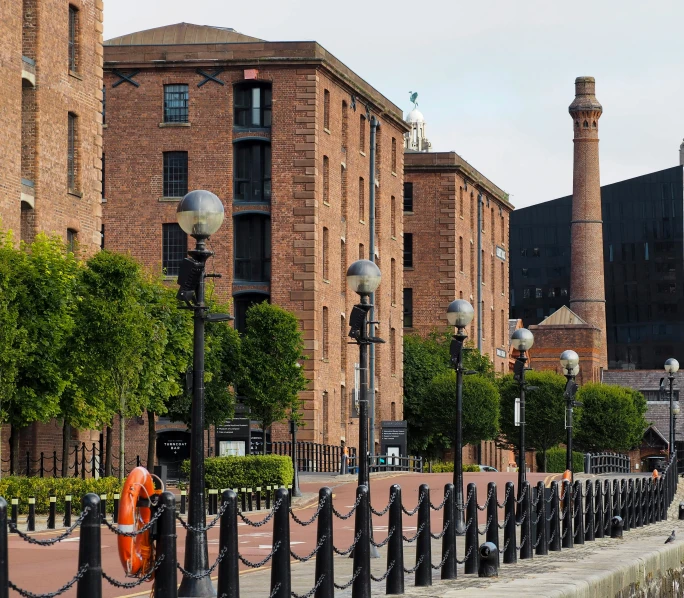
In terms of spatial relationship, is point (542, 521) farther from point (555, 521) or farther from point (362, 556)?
point (362, 556)

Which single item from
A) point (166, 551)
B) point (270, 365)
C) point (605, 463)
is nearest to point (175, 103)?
point (270, 365)

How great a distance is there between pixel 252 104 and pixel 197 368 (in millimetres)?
45572

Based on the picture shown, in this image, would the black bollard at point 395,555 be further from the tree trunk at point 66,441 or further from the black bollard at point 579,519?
the tree trunk at point 66,441

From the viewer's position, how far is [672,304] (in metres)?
136

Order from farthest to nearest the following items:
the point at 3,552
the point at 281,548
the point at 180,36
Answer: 1. the point at 180,36
2. the point at 281,548
3. the point at 3,552

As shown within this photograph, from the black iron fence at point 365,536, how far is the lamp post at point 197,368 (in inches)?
13.9

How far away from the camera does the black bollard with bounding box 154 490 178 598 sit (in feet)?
37.6

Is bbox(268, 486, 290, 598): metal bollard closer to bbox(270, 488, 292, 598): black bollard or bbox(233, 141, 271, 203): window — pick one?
bbox(270, 488, 292, 598): black bollard

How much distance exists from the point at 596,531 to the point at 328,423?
33005 millimetres

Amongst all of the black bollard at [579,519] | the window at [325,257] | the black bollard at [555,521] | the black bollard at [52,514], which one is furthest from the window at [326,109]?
the black bollard at [555,521]

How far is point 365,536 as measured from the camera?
1459cm

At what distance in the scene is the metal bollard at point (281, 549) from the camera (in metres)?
12.7

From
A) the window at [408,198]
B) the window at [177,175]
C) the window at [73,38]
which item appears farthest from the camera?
the window at [408,198]

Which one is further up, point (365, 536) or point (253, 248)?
point (253, 248)
